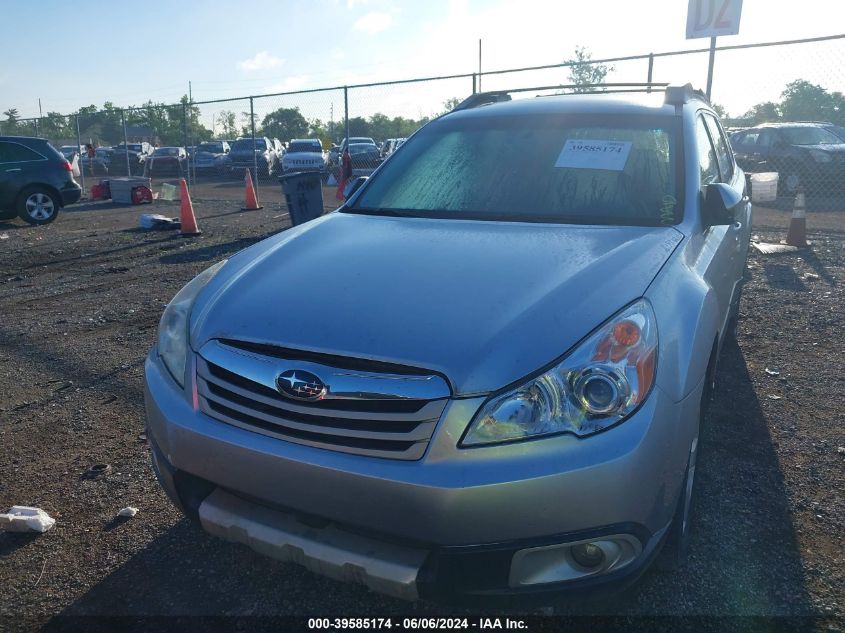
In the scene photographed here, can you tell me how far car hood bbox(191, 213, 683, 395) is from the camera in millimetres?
1856

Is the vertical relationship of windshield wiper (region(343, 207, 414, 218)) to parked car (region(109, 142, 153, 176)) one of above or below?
above

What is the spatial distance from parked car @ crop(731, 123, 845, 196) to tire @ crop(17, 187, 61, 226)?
561 inches

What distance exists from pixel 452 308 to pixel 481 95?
2.60 metres

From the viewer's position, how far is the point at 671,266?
2295mm

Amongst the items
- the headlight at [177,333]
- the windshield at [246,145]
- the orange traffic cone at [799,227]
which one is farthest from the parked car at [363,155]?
the headlight at [177,333]

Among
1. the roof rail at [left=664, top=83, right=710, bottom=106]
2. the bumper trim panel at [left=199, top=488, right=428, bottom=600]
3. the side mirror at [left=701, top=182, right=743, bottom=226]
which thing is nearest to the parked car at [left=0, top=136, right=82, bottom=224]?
the roof rail at [left=664, top=83, right=710, bottom=106]

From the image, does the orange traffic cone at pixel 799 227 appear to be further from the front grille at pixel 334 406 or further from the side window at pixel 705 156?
the front grille at pixel 334 406

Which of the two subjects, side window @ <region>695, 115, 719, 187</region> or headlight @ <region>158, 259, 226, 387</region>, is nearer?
headlight @ <region>158, 259, 226, 387</region>

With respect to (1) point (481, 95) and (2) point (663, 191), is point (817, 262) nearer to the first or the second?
(1) point (481, 95)

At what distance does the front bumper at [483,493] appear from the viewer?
1712 mm

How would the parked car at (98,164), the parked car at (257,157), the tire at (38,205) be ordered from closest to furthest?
the tire at (38,205) < the parked car at (257,157) < the parked car at (98,164)

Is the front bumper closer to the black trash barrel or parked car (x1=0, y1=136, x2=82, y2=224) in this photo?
the black trash barrel

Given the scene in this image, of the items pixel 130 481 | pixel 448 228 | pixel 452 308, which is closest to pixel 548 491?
pixel 452 308

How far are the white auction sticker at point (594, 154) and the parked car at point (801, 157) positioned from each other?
43.6 ft
